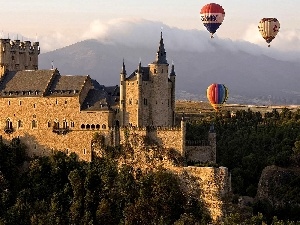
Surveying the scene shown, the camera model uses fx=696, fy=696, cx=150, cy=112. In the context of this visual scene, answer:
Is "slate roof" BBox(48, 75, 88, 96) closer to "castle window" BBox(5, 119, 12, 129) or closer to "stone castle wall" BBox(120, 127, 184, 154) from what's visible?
"castle window" BBox(5, 119, 12, 129)

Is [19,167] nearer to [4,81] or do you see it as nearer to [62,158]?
[62,158]

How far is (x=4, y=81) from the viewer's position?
72.8 metres

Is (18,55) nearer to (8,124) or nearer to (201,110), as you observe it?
(8,124)

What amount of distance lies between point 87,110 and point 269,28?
27596 mm

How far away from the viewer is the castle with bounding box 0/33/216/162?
217 ft

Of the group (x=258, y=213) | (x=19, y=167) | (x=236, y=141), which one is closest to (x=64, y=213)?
(x=19, y=167)

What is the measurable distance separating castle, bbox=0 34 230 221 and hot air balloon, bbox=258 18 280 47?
64.3ft

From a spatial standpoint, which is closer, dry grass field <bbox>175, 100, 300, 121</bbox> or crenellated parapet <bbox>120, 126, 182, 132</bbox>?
crenellated parapet <bbox>120, 126, 182, 132</bbox>

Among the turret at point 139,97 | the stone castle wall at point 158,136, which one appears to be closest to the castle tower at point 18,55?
the turret at point 139,97

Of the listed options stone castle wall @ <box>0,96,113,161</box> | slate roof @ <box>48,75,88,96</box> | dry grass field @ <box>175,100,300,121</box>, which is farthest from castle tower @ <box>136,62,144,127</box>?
dry grass field @ <box>175,100,300,121</box>

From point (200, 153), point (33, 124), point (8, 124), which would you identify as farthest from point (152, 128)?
point (8, 124)

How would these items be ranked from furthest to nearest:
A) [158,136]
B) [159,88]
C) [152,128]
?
[159,88] → [152,128] → [158,136]

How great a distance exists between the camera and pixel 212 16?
80688 mm

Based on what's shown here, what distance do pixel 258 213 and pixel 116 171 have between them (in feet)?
46.4
